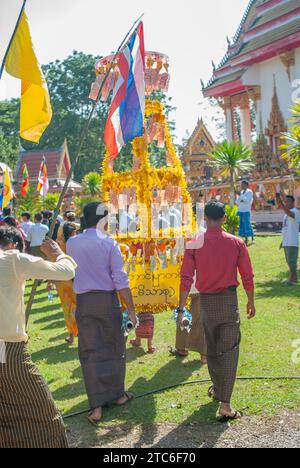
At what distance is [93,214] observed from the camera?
542 centimetres

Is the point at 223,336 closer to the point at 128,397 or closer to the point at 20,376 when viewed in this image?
the point at 128,397

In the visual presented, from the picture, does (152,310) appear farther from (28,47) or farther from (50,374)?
(28,47)

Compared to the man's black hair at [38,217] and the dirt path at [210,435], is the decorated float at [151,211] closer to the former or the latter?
the dirt path at [210,435]

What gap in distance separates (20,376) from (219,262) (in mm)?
2011

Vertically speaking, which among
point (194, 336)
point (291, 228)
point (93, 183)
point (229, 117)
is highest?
point (229, 117)

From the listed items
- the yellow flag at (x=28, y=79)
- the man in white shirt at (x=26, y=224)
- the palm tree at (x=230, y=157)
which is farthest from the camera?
the palm tree at (x=230, y=157)

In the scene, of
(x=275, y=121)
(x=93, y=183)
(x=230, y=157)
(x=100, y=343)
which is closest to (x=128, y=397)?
(x=100, y=343)

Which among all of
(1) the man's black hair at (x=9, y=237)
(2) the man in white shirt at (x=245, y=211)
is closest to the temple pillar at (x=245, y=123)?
(2) the man in white shirt at (x=245, y=211)

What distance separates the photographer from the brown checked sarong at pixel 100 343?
17.6ft

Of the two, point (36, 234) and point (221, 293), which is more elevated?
point (36, 234)

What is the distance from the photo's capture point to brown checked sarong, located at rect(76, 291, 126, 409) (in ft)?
17.6

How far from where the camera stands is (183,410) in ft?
17.9

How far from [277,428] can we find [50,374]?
296cm
